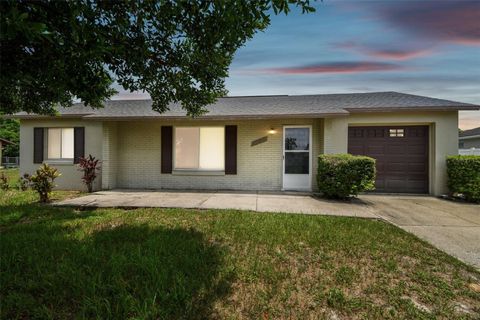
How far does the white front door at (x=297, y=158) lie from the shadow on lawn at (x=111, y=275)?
18.1 feet

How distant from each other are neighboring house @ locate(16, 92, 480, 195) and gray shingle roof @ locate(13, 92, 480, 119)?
38 mm

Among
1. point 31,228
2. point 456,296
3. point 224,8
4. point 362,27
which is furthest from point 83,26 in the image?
point 362,27

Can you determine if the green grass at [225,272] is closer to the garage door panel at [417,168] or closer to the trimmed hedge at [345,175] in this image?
the trimmed hedge at [345,175]

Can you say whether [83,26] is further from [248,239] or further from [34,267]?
[248,239]

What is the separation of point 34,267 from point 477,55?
468 inches

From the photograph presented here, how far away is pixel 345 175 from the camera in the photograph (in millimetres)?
6922

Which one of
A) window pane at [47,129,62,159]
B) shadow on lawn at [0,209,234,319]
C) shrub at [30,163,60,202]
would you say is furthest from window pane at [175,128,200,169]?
shadow on lawn at [0,209,234,319]

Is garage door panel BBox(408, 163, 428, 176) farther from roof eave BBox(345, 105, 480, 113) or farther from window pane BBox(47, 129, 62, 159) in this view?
window pane BBox(47, 129, 62, 159)

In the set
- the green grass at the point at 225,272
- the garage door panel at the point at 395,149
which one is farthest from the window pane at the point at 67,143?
the garage door panel at the point at 395,149

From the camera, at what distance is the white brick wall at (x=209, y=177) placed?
8.96 metres

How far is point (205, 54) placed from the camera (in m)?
4.10

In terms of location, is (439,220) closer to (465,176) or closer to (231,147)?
(465,176)

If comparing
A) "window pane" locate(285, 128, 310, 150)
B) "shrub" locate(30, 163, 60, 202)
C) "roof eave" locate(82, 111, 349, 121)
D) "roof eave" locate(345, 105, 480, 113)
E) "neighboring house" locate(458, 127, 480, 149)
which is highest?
"neighboring house" locate(458, 127, 480, 149)

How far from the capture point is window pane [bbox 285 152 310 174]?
8.87 meters
